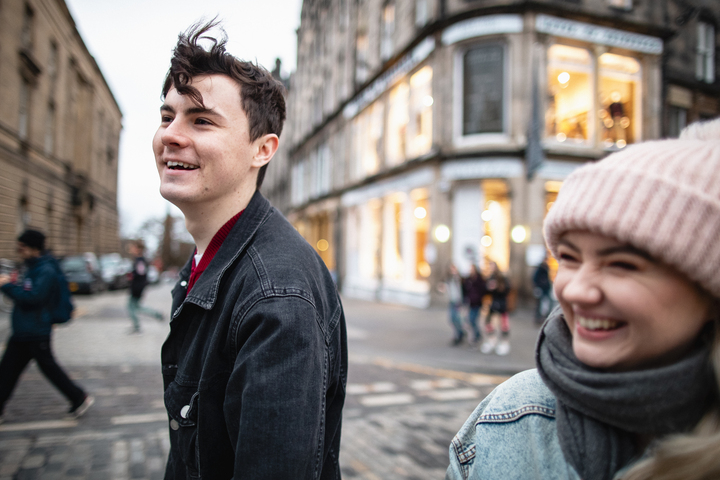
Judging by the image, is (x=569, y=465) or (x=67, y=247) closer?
(x=569, y=465)

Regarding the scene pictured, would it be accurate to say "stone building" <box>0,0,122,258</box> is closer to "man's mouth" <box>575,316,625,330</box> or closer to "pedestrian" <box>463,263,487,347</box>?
"pedestrian" <box>463,263,487,347</box>

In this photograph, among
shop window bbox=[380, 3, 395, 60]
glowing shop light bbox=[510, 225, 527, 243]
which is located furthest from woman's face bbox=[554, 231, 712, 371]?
shop window bbox=[380, 3, 395, 60]

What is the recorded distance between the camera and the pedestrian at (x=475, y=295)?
29.3 feet

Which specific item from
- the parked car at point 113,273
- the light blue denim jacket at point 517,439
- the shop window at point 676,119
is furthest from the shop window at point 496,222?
the parked car at point 113,273

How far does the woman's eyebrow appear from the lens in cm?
98

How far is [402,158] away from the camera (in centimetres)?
1891

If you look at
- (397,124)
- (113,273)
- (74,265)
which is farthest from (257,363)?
(113,273)

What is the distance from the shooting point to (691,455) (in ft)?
2.88

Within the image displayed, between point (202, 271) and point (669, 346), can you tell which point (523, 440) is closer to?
point (669, 346)

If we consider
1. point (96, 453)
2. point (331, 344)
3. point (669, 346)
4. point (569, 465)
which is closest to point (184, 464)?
point (331, 344)

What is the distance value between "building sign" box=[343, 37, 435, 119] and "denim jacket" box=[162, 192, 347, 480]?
17.0 metres

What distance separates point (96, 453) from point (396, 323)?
9294 millimetres

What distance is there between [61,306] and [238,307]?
184 inches

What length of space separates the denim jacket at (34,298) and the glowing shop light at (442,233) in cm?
1250
